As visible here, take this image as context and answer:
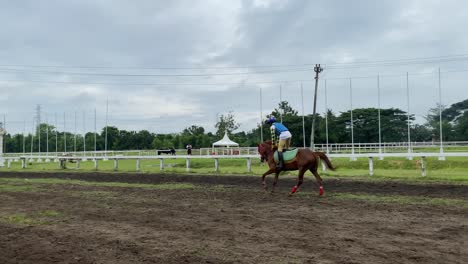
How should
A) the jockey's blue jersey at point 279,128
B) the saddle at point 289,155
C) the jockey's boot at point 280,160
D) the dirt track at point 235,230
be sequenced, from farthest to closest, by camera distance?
the jockey's blue jersey at point 279,128
the jockey's boot at point 280,160
the saddle at point 289,155
the dirt track at point 235,230

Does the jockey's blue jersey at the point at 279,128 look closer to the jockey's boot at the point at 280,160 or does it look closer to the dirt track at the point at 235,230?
the jockey's boot at the point at 280,160

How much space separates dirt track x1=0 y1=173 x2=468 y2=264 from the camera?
559 cm

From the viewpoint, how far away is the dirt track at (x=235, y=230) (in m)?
5.59

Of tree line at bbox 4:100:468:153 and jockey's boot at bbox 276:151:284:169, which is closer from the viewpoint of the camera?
jockey's boot at bbox 276:151:284:169

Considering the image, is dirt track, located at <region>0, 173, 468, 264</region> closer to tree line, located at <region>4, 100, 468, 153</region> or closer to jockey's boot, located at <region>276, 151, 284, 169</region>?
jockey's boot, located at <region>276, 151, 284, 169</region>

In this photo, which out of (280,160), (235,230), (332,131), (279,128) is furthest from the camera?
(332,131)

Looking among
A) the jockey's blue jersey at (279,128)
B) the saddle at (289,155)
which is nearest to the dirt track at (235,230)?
the saddle at (289,155)

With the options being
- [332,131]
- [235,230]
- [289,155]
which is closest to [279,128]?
[289,155]

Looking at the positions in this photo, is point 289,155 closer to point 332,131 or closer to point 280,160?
point 280,160

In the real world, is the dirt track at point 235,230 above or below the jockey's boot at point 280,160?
below

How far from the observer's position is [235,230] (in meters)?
7.20

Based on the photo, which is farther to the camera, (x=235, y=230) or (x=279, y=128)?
(x=279, y=128)

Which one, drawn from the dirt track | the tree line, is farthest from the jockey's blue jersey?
the tree line

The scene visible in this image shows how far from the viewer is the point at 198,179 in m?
18.5
